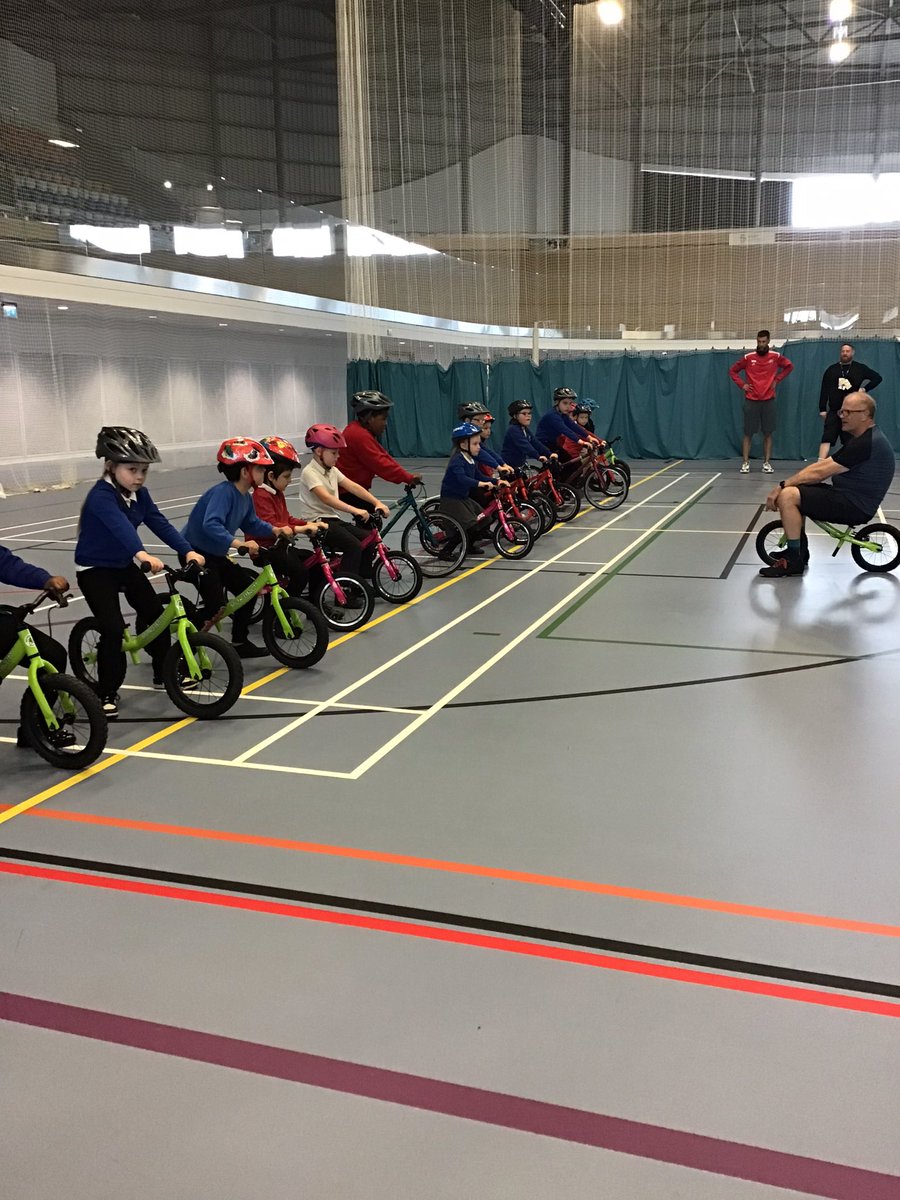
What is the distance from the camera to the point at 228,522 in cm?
509

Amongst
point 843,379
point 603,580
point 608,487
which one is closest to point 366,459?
point 603,580

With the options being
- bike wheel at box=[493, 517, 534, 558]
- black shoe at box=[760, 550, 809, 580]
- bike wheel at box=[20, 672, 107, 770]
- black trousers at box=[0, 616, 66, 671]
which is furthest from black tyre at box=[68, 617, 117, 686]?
black shoe at box=[760, 550, 809, 580]

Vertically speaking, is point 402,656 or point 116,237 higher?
point 116,237

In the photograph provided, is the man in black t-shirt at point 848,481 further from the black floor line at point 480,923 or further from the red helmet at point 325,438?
the black floor line at point 480,923

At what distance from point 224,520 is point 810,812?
3189 millimetres

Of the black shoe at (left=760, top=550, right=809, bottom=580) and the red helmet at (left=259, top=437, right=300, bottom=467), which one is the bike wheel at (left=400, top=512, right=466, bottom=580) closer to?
the red helmet at (left=259, top=437, right=300, bottom=467)

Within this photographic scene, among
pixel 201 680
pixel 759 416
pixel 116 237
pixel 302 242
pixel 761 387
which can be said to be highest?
pixel 302 242

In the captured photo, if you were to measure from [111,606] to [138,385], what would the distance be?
632 inches

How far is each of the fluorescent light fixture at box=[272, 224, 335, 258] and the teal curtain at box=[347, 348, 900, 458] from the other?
3121mm

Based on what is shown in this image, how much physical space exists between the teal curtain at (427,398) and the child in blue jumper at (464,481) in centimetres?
964

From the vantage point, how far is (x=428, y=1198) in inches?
69.1

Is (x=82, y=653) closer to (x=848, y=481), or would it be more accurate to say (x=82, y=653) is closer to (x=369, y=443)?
(x=369, y=443)

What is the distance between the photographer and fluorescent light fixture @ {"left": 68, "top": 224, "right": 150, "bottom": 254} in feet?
45.6

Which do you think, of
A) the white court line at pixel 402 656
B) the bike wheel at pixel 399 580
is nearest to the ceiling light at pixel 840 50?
the white court line at pixel 402 656
